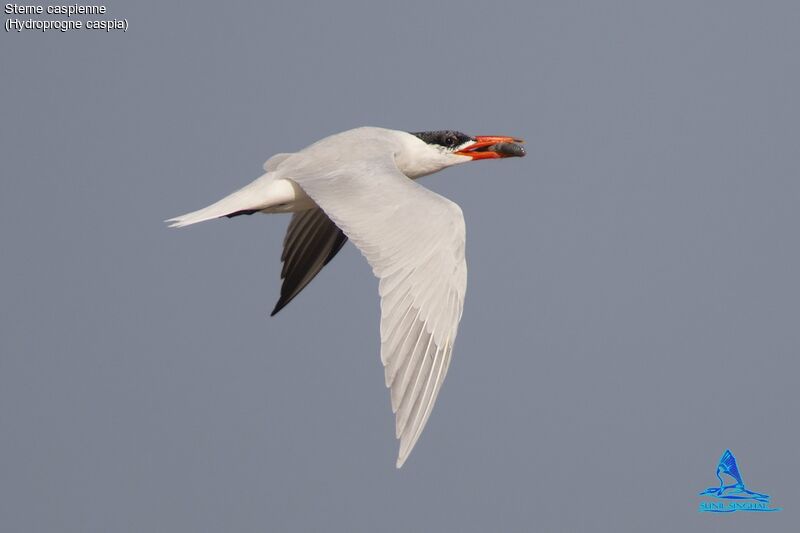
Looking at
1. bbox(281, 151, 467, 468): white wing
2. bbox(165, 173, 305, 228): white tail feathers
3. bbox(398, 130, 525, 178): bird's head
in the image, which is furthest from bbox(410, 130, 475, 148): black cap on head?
bbox(281, 151, 467, 468): white wing

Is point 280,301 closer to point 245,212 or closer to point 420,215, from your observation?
point 245,212

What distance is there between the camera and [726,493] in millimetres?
14828

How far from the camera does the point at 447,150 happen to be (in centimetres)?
1430

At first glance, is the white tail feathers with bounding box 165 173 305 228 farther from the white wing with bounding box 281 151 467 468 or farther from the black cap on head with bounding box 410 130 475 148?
the black cap on head with bounding box 410 130 475 148

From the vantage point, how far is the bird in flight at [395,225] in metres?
→ 10.5

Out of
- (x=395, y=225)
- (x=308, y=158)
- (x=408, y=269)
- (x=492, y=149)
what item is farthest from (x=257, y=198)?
(x=492, y=149)

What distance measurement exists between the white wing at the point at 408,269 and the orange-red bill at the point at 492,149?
7.44 feet

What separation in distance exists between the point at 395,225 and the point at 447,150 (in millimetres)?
3104

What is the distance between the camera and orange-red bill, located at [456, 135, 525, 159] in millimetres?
14453

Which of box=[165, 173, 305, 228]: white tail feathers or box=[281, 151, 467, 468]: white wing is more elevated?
box=[165, 173, 305, 228]: white tail feathers

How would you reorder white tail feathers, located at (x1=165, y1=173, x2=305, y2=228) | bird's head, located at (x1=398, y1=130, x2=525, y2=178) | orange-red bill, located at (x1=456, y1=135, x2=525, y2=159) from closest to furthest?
1. white tail feathers, located at (x1=165, y1=173, x2=305, y2=228)
2. bird's head, located at (x1=398, y1=130, x2=525, y2=178)
3. orange-red bill, located at (x1=456, y1=135, x2=525, y2=159)

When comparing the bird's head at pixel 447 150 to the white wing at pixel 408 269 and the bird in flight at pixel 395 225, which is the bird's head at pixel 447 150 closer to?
the bird in flight at pixel 395 225

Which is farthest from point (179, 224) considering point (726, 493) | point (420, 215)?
point (726, 493)

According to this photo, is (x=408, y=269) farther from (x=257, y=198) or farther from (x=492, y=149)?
(x=492, y=149)
